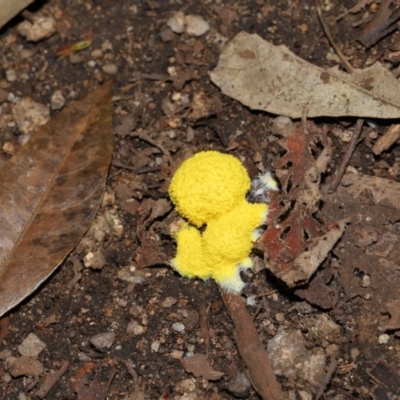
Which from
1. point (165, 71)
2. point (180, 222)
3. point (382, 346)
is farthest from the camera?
point (165, 71)


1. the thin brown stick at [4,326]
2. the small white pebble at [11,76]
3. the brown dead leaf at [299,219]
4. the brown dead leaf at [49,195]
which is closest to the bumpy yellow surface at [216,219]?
the brown dead leaf at [299,219]

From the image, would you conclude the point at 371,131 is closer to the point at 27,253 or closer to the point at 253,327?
the point at 253,327

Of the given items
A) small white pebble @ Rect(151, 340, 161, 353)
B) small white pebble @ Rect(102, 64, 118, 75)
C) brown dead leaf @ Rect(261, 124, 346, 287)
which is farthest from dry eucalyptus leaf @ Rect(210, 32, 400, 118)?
small white pebble @ Rect(151, 340, 161, 353)

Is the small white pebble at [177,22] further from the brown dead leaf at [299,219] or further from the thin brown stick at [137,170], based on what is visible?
the brown dead leaf at [299,219]

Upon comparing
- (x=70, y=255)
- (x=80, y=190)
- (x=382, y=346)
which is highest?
(x=80, y=190)

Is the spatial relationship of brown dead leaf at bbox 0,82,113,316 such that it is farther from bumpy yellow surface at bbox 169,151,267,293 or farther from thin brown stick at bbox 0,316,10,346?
bumpy yellow surface at bbox 169,151,267,293

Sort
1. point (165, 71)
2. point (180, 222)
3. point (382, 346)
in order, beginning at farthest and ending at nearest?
1. point (165, 71)
2. point (180, 222)
3. point (382, 346)

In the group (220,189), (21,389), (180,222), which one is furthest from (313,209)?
(21,389)

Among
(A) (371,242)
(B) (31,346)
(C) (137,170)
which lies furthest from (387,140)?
(B) (31,346)
